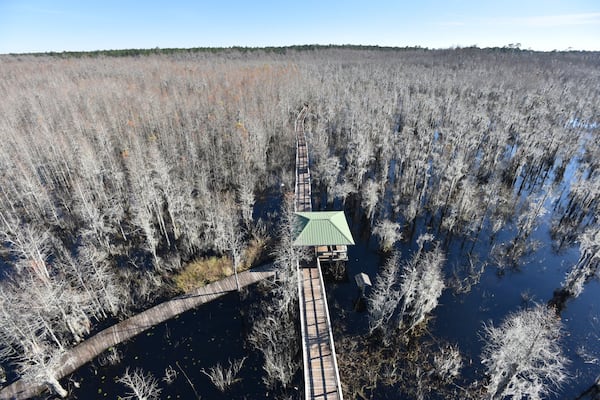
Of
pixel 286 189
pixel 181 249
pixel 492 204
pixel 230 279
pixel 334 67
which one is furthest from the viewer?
pixel 334 67

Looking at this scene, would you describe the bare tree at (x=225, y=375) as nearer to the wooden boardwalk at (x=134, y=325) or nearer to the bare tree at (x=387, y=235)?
the wooden boardwalk at (x=134, y=325)

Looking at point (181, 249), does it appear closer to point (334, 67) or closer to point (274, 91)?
point (274, 91)

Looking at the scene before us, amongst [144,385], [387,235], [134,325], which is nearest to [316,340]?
[144,385]

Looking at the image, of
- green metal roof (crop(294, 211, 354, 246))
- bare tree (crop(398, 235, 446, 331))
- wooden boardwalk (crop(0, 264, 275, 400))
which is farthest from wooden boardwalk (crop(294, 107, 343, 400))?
bare tree (crop(398, 235, 446, 331))

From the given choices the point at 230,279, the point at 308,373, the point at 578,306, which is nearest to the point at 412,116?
the point at 578,306

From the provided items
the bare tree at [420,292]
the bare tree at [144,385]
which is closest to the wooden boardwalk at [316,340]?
the bare tree at [420,292]

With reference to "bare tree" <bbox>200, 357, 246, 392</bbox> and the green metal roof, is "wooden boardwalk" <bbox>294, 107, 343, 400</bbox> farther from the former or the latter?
"bare tree" <bbox>200, 357, 246, 392</bbox>
